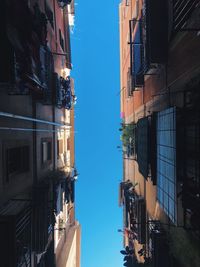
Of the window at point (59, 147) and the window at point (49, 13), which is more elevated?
the window at point (49, 13)

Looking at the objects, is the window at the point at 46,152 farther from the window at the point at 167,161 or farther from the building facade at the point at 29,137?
the window at the point at 167,161

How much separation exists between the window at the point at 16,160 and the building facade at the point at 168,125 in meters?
5.66

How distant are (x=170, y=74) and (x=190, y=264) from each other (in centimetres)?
730

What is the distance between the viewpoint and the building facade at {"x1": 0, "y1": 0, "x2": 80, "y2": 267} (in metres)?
10.9

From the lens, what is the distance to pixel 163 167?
43.8ft

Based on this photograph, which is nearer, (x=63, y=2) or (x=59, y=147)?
(x=63, y=2)

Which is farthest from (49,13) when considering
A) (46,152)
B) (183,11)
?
(183,11)

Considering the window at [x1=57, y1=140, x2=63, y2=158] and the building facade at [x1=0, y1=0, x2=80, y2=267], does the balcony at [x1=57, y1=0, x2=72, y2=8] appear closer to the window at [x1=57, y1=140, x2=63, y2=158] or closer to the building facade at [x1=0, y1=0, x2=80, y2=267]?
the building facade at [x1=0, y1=0, x2=80, y2=267]

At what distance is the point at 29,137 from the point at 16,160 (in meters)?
1.68

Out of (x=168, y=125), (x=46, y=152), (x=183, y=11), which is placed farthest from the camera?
(x=46, y=152)

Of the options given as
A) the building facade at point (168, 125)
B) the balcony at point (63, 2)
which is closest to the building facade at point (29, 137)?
the balcony at point (63, 2)

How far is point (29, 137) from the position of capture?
1574cm

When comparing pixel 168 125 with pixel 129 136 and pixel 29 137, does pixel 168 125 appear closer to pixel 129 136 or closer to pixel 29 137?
pixel 29 137

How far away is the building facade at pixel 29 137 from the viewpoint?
35.6 ft
